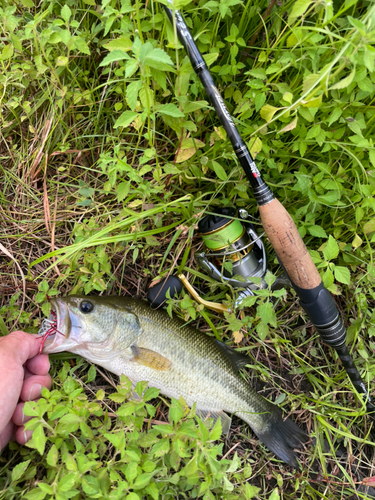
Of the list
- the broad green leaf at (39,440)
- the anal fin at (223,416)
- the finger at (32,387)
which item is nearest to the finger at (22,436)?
the finger at (32,387)

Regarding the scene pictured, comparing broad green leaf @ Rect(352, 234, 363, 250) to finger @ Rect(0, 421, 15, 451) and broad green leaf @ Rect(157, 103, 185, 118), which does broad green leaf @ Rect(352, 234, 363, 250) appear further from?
finger @ Rect(0, 421, 15, 451)

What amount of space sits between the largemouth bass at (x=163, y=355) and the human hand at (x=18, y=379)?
0.15 meters

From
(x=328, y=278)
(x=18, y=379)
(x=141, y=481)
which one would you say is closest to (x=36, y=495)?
(x=141, y=481)

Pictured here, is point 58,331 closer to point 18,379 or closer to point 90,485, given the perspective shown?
point 18,379

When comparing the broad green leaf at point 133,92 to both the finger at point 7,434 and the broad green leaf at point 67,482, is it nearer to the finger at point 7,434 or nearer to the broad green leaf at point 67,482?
the broad green leaf at point 67,482

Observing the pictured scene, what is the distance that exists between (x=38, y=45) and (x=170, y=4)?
1462 millimetres

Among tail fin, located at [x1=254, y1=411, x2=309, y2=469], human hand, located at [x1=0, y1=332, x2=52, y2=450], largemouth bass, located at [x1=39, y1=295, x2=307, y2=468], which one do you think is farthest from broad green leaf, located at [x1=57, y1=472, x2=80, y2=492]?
tail fin, located at [x1=254, y1=411, x2=309, y2=469]

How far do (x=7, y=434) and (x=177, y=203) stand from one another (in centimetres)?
200

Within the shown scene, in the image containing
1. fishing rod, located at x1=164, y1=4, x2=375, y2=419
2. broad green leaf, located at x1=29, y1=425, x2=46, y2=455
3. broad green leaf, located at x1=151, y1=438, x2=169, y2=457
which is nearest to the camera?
broad green leaf, located at x1=29, y1=425, x2=46, y2=455

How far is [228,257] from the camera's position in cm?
247

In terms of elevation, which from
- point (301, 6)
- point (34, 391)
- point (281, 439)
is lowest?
point (281, 439)

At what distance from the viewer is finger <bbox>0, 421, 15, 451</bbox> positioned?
2.33 meters

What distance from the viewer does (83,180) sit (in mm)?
2910

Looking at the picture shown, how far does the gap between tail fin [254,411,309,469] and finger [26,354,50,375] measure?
1662 mm
